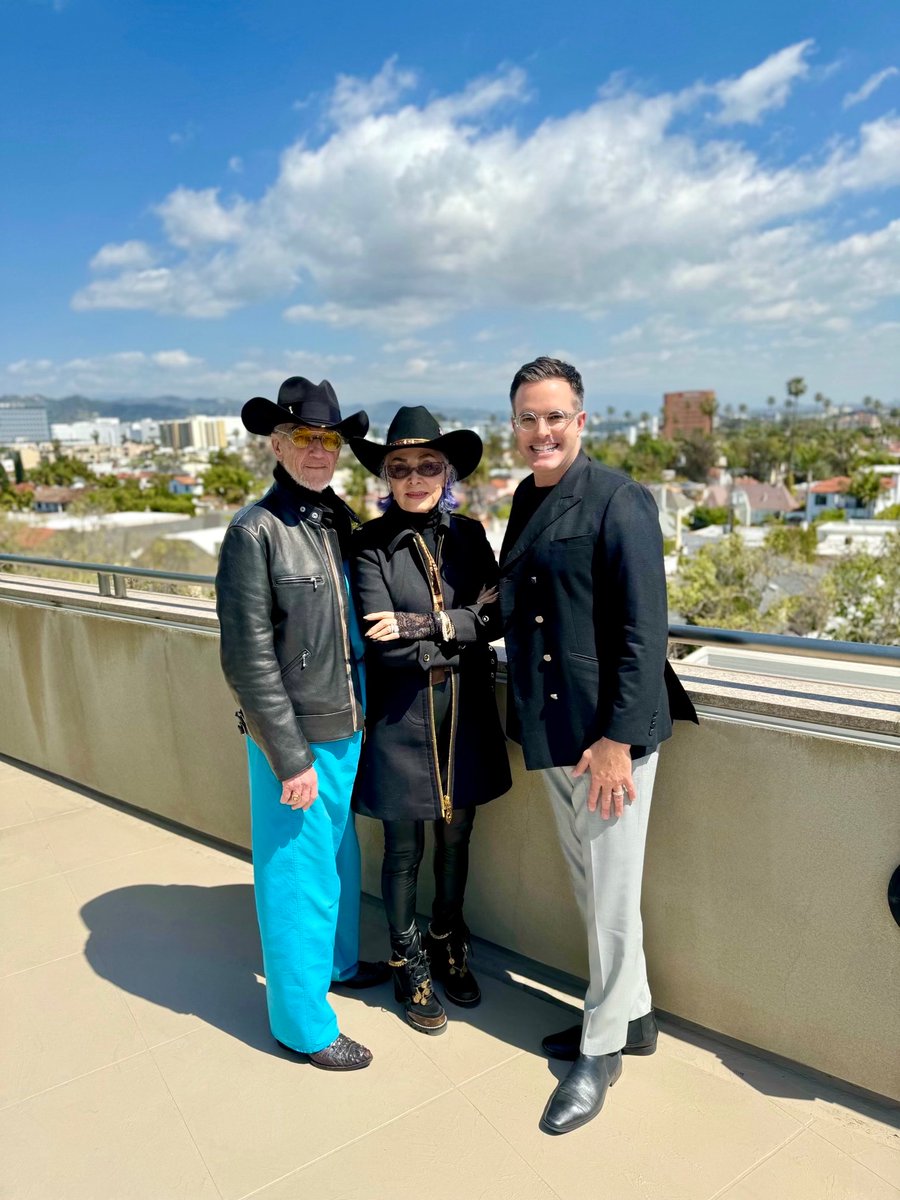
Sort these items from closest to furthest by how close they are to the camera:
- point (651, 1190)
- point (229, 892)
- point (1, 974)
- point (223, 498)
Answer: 1. point (651, 1190)
2. point (1, 974)
3. point (229, 892)
4. point (223, 498)

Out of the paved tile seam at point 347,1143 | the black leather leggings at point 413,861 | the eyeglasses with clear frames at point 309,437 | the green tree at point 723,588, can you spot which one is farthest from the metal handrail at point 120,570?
the green tree at point 723,588

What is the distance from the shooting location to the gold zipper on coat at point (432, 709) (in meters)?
2.09

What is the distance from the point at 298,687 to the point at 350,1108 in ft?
3.31

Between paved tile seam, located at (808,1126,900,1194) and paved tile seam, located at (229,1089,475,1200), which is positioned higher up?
paved tile seam, located at (229,1089,475,1200)

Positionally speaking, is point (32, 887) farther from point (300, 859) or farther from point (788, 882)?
point (788, 882)

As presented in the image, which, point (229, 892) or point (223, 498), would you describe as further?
point (223, 498)

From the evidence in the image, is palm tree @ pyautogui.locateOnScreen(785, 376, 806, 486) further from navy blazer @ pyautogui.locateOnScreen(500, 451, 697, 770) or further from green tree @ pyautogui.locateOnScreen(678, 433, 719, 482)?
navy blazer @ pyautogui.locateOnScreen(500, 451, 697, 770)

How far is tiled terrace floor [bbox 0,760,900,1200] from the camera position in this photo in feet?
5.63

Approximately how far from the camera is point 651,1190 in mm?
1677

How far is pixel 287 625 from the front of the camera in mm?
1995

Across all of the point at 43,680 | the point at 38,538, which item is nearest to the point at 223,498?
the point at 38,538

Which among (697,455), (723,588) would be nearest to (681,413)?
(697,455)

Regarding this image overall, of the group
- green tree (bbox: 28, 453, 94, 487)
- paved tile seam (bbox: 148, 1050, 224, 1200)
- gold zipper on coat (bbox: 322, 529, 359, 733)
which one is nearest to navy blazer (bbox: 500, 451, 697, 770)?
gold zipper on coat (bbox: 322, 529, 359, 733)

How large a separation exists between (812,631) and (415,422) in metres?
26.9
